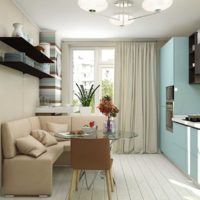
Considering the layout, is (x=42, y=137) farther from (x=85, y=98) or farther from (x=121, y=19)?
(x=121, y=19)

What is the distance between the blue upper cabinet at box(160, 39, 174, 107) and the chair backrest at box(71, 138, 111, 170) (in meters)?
2.47

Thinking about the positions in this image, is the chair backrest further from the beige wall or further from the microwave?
the microwave

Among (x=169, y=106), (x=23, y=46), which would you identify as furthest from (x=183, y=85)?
(x=23, y=46)

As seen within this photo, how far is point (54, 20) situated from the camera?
4715 mm

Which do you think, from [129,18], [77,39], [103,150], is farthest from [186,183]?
[77,39]

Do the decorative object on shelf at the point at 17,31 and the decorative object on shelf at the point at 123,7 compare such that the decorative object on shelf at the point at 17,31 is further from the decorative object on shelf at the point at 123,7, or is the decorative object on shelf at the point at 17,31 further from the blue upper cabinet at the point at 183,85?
the blue upper cabinet at the point at 183,85

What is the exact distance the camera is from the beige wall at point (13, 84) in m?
3.49

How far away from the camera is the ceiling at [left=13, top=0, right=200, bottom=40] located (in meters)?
3.97

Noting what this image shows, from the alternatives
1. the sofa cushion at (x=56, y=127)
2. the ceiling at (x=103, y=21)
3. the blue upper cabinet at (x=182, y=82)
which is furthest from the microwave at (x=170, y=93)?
the sofa cushion at (x=56, y=127)

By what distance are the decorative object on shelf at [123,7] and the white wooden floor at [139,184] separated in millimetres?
2276

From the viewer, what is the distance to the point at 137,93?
6031 mm

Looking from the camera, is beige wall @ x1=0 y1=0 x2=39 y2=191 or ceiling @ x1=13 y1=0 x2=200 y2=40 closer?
beige wall @ x1=0 y1=0 x2=39 y2=191

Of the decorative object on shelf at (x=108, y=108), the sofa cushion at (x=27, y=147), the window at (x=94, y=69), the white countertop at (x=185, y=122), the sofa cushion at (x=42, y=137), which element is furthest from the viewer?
the window at (x=94, y=69)

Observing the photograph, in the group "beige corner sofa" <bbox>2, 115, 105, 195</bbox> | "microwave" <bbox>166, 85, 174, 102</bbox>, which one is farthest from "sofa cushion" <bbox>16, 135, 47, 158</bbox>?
"microwave" <bbox>166, 85, 174, 102</bbox>
